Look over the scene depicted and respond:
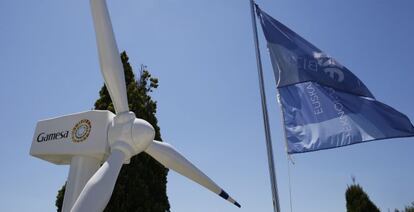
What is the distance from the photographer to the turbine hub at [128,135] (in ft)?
28.3

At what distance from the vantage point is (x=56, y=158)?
953cm

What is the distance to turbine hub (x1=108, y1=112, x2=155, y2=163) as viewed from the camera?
8.63 metres

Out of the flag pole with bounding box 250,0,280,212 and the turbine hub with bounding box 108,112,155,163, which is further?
the turbine hub with bounding box 108,112,155,163

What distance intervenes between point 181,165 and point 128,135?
1.71m

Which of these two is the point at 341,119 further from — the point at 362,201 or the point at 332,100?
the point at 362,201

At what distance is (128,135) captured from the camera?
870 cm

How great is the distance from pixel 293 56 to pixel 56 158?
675cm

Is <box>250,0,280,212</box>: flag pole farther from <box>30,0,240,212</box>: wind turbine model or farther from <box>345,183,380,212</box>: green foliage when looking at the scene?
<box>345,183,380,212</box>: green foliage

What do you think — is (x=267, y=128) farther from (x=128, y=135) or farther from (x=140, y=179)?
(x=140, y=179)

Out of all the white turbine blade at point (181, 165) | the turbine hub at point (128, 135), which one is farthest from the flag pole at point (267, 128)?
the turbine hub at point (128, 135)

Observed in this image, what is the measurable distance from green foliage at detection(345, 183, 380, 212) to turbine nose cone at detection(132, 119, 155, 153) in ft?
74.9

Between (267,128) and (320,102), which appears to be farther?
(320,102)

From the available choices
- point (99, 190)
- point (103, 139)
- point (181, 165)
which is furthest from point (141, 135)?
point (99, 190)

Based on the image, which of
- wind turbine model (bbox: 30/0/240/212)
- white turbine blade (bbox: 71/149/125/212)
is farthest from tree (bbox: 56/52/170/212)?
white turbine blade (bbox: 71/149/125/212)
